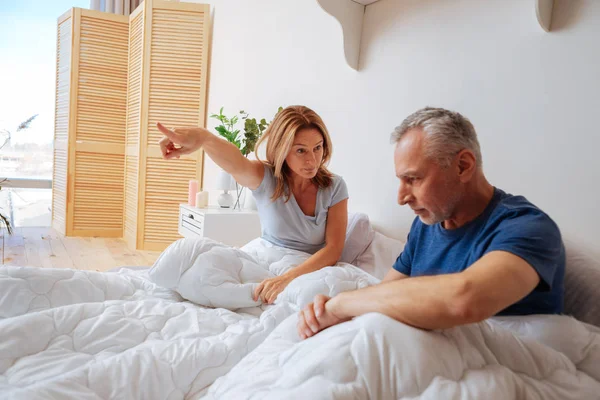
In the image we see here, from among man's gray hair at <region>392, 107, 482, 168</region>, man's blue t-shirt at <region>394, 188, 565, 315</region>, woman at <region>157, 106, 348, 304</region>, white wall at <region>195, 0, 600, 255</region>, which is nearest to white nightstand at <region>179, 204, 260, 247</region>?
white wall at <region>195, 0, 600, 255</region>

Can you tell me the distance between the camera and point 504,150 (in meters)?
1.64

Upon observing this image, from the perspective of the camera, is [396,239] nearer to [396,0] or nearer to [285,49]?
[396,0]

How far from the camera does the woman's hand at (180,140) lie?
1772 millimetres

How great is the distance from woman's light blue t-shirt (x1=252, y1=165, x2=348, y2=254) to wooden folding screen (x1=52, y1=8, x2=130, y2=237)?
3.25 meters

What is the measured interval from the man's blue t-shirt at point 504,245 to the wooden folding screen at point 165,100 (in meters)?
3.15

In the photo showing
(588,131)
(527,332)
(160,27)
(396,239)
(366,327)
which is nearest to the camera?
(366,327)

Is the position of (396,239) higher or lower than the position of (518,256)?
lower

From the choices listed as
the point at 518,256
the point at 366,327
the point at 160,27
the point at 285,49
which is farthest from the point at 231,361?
the point at 160,27

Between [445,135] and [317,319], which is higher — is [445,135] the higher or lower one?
the higher one

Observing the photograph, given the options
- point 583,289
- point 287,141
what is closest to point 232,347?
point 583,289

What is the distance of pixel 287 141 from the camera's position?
6.22ft

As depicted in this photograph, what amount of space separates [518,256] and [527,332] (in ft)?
0.88

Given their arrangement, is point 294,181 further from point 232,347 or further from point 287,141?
point 232,347

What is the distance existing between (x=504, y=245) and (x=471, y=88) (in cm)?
101
